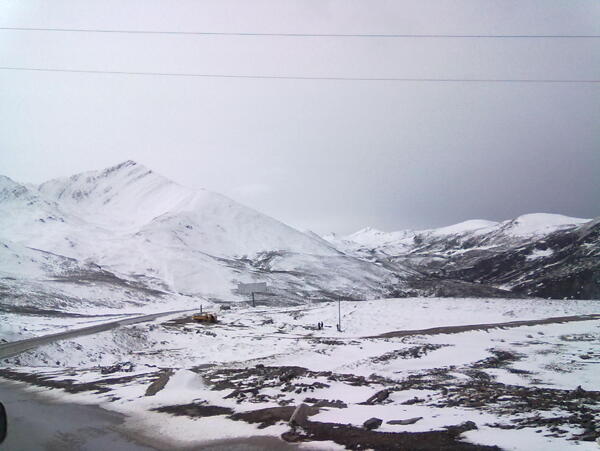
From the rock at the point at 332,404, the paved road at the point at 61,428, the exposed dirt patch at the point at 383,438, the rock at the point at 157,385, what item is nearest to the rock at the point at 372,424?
the exposed dirt patch at the point at 383,438

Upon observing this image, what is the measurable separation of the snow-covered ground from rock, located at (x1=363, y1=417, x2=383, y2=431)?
25 centimetres

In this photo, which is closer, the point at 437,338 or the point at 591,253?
the point at 437,338

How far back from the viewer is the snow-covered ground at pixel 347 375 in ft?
37.1

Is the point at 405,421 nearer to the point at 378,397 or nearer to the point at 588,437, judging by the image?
the point at 588,437

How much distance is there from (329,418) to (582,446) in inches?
226

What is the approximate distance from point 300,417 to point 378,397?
174 inches

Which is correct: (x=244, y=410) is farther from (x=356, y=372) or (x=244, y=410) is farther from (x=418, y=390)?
(x=356, y=372)

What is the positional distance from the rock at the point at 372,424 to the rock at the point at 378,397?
369 centimetres

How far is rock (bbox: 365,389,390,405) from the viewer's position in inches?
571

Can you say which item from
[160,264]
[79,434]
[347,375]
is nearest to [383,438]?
[79,434]

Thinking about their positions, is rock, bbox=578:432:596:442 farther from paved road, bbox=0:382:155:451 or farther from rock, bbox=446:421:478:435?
paved road, bbox=0:382:155:451

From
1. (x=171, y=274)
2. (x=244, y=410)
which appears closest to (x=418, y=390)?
(x=244, y=410)

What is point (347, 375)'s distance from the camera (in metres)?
20.8

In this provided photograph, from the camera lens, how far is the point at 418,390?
642 inches
